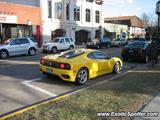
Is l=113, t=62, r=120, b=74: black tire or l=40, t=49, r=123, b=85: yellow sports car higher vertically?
l=40, t=49, r=123, b=85: yellow sports car

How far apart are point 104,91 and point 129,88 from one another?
102 cm

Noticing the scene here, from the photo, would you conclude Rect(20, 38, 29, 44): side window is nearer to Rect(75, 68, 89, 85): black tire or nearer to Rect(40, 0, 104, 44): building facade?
Rect(75, 68, 89, 85): black tire

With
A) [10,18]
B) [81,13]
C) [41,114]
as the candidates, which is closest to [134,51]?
[41,114]

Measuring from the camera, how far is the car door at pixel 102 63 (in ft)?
39.5

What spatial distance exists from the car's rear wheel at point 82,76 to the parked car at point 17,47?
11.8 m

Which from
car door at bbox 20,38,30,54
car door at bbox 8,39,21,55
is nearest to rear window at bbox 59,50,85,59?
car door at bbox 8,39,21,55

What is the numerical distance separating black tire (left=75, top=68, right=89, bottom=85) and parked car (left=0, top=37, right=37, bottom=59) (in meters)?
11.8

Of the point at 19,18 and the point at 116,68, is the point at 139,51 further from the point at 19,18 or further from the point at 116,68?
the point at 19,18

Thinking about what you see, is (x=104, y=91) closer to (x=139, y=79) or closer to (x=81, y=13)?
(x=139, y=79)

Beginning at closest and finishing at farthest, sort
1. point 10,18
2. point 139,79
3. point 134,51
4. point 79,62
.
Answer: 1. point 79,62
2. point 139,79
3. point 134,51
4. point 10,18

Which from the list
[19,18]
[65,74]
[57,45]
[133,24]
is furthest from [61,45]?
[133,24]

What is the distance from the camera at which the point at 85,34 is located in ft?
163

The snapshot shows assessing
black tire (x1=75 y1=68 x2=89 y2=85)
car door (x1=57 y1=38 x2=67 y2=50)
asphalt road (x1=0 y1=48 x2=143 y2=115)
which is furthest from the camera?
car door (x1=57 y1=38 x2=67 y2=50)

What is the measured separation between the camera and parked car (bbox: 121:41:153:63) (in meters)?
18.4
